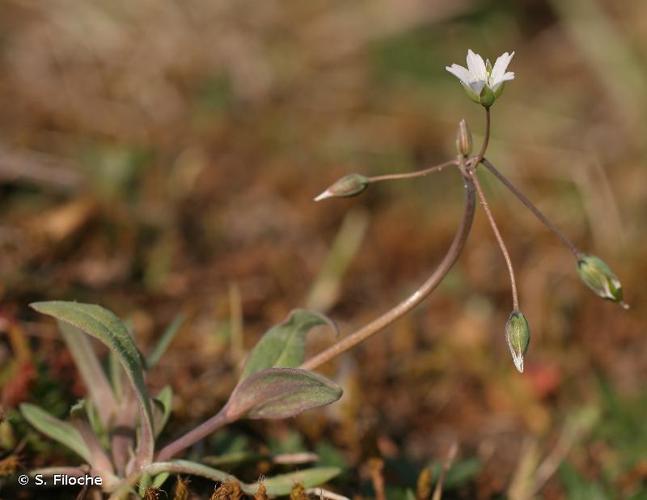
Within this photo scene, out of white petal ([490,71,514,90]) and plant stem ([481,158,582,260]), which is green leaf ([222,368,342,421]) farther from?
white petal ([490,71,514,90])

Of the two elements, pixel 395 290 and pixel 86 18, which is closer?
pixel 395 290

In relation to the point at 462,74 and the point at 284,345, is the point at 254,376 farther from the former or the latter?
the point at 462,74

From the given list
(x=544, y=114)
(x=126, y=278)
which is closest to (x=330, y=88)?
(x=544, y=114)

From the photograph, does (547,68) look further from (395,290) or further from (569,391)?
(569,391)

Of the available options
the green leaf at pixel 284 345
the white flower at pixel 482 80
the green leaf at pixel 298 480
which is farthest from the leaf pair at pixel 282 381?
the white flower at pixel 482 80

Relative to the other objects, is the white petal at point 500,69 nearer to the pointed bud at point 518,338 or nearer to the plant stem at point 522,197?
the plant stem at point 522,197

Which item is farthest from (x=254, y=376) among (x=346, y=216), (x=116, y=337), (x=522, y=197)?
(x=346, y=216)

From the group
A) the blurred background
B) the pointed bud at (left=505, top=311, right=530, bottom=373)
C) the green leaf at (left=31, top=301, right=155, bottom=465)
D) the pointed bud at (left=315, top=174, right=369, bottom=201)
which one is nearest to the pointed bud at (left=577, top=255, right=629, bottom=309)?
the pointed bud at (left=505, top=311, right=530, bottom=373)
